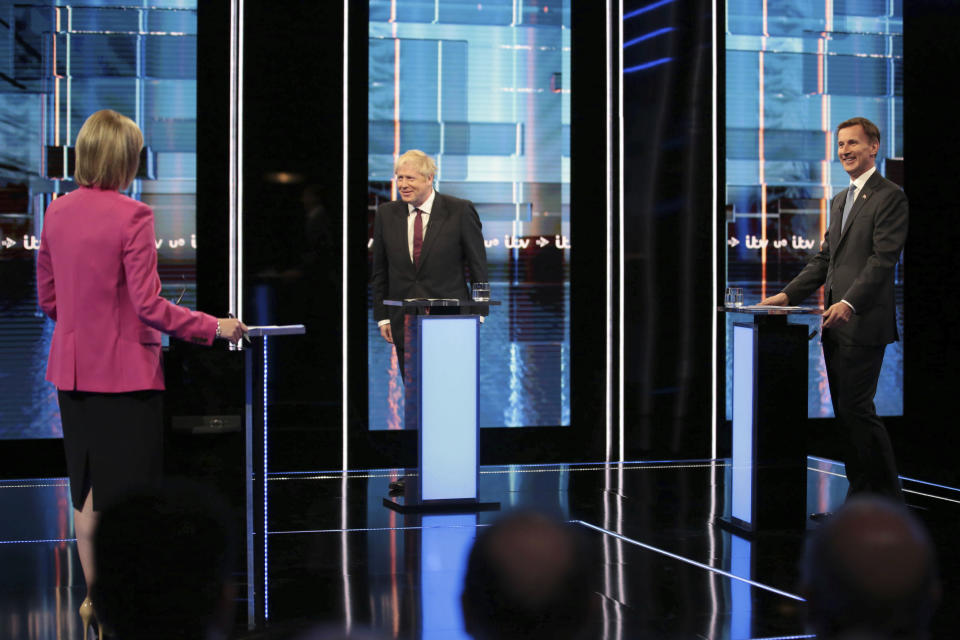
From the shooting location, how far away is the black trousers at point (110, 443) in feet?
8.85

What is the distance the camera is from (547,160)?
618cm

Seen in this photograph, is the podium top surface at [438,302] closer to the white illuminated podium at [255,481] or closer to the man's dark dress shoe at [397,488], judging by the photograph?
the man's dark dress shoe at [397,488]

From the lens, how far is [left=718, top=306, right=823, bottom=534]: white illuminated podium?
168 inches

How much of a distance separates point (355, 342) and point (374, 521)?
156cm

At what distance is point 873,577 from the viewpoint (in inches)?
64.1

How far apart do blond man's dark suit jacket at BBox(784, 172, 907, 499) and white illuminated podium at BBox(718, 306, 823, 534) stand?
0.18 m

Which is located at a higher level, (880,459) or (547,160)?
(547,160)

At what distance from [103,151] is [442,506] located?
8.00ft

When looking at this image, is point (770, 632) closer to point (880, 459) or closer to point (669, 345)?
point (880, 459)

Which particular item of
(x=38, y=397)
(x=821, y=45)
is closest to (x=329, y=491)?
(x=38, y=397)

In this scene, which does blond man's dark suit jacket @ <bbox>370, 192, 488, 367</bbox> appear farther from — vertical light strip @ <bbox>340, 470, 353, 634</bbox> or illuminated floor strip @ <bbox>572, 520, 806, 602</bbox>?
illuminated floor strip @ <bbox>572, 520, 806, 602</bbox>

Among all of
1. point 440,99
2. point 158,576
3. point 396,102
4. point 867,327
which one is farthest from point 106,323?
point 440,99

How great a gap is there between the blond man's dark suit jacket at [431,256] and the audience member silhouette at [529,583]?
319cm

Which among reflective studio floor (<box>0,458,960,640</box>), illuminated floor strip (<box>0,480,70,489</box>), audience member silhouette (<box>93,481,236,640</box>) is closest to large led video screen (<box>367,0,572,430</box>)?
reflective studio floor (<box>0,458,960,640</box>)
